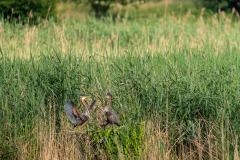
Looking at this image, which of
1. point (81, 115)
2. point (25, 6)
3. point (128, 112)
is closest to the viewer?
point (81, 115)

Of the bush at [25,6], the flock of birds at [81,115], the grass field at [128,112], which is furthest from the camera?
the bush at [25,6]

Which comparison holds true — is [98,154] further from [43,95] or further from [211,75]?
[211,75]

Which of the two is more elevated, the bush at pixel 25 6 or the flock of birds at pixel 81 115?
the bush at pixel 25 6

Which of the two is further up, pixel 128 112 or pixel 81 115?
pixel 81 115

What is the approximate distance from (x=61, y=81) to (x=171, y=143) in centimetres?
174

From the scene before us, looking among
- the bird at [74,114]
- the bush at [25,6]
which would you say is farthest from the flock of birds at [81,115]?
the bush at [25,6]

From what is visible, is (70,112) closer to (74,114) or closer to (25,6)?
(74,114)

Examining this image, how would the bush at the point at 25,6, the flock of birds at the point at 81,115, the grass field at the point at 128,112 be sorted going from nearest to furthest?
the flock of birds at the point at 81,115
the grass field at the point at 128,112
the bush at the point at 25,6

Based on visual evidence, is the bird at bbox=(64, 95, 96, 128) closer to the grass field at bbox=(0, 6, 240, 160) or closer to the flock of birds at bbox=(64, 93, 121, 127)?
the flock of birds at bbox=(64, 93, 121, 127)

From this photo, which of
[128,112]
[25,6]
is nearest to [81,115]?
[128,112]

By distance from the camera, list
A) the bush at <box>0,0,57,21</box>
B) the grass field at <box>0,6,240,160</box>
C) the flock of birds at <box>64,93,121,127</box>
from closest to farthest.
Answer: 1. the flock of birds at <box>64,93,121,127</box>
2. the grass field at <box>0,6,240,160</box>
3. the bush at <box>0,0,57,21</box>

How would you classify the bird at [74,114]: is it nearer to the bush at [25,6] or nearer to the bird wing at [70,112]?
the bird wing at [70,112]

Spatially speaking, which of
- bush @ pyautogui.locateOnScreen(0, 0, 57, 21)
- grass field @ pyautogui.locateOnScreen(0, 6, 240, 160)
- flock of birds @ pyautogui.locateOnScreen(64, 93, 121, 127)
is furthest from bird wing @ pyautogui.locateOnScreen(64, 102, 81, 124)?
bush @ pyautogui.locateOnScreen(0, 0, 57, 21)

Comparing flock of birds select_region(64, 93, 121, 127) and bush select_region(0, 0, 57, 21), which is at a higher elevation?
bush select_region(0, 0, 57, 21)
